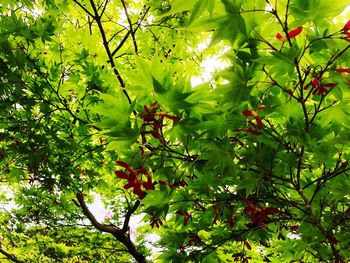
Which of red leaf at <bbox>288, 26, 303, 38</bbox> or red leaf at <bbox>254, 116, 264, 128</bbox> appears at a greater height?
red leaf at <bbox>288, 26, 303, 38</bbox>

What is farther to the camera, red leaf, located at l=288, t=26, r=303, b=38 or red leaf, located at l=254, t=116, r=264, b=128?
red leaf, located at l=254, t=116, r=264, b=128

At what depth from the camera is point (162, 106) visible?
5.33 ft

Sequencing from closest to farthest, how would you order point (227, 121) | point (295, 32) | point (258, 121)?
1. point (295, 32)
2. point (258, 121)
3. point (227, 121)

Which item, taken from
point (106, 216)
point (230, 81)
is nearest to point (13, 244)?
point (106, 216)

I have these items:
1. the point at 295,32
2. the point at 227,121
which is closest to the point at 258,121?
the point at 227,121

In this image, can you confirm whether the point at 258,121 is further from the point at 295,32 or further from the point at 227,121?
the point at 295,32

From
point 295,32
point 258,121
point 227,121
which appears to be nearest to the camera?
point 295,32

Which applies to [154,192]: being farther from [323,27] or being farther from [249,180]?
[323,27]

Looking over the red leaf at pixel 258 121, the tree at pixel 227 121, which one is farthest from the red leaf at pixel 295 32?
the red leaf at pixel 258 121

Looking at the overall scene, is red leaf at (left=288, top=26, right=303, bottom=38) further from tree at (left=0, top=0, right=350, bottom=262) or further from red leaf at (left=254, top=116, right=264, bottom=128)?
red leaf at (left=254, top=116, right=264, bottom=128)

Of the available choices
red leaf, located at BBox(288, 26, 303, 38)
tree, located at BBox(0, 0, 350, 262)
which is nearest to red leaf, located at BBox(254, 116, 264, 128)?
tree, located at BBox(0, 0, 350, 262)

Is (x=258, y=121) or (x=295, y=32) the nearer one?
(x=295, y=32)

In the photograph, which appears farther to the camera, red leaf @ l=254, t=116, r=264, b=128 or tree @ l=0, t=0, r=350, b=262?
red leaf @ l=254, t=116, r=264, b=128

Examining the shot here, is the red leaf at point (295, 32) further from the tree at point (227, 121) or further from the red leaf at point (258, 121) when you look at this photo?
the red leaf at point (258, 121)
